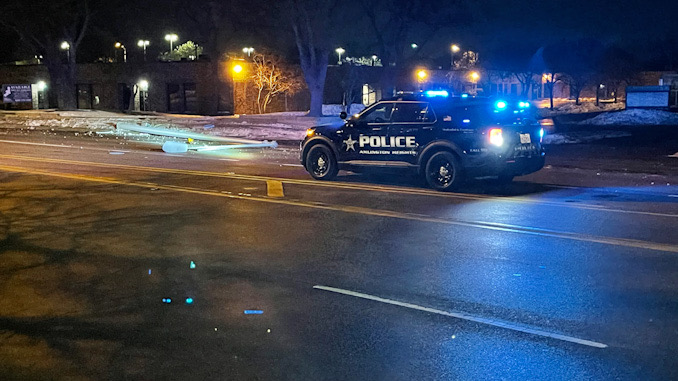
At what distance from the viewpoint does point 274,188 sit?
1454cm

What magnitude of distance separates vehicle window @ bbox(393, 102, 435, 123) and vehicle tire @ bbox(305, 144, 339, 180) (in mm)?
1693

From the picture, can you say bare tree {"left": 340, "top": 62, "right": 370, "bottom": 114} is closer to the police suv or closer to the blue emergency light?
the police suv

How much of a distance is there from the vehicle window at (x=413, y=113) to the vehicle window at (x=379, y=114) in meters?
0.17

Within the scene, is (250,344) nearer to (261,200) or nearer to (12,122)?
(261,200)

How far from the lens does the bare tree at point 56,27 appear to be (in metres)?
50.3

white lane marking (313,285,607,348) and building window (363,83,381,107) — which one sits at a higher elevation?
building window (363,83,381,107)

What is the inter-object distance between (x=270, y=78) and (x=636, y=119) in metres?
25.1

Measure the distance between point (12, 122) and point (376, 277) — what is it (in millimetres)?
40559

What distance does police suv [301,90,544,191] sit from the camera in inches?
542

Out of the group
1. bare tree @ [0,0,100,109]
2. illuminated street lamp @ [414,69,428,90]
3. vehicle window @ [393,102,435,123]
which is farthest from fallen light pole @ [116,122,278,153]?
illuminated street lamp @ [414,69,428,90]

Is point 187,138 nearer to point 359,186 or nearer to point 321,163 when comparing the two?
point 321,163

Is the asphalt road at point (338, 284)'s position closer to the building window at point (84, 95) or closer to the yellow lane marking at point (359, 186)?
the yellow lane marking at point (359, 186)

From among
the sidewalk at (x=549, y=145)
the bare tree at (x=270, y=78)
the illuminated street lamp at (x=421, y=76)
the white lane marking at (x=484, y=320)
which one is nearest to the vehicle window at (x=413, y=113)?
the sidewalk at (x=549, y=145)

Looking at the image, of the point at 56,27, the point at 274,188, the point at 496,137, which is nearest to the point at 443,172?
the point at 496,137
